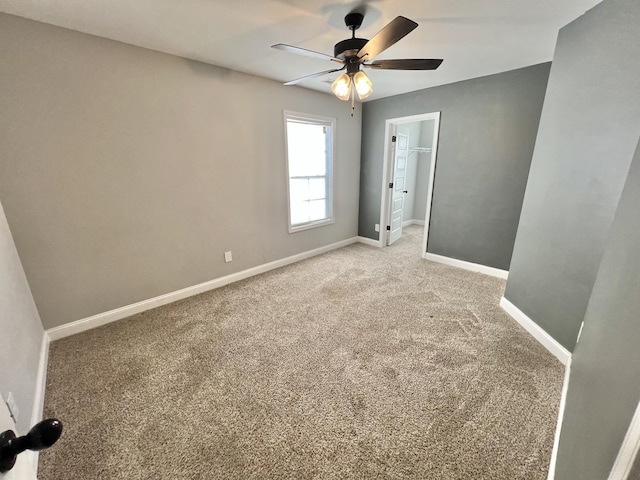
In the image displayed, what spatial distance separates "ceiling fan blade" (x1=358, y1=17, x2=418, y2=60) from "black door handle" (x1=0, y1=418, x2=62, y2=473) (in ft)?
6.11

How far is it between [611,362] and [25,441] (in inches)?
58.5

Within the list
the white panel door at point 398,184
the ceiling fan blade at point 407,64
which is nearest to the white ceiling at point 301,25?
the ceiling fan blade at point 407,64

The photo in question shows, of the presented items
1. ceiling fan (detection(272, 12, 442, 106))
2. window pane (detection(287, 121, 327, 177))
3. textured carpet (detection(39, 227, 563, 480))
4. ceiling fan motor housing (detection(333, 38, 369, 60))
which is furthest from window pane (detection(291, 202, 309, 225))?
ceiling fan motor housing (detection(333, 38, 369, 60))

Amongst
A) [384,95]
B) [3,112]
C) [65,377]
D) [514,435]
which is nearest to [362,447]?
[514,435]

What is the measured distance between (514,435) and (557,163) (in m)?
1.98

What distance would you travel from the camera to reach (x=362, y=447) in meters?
1.36

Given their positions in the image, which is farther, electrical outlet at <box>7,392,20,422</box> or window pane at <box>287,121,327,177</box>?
window pane at <box>287,121,327,177</box>

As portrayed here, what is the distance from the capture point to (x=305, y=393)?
1691mm

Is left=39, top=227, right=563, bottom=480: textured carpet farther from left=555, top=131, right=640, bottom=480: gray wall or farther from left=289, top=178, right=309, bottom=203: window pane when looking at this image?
left=289, top=178, right=309, bottom=203: window pane

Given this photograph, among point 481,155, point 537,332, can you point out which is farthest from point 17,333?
point 481,155

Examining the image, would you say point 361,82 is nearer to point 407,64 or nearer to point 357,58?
point 357,58

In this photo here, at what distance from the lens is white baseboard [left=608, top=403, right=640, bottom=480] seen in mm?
527

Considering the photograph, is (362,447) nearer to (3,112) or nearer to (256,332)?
(256,332)

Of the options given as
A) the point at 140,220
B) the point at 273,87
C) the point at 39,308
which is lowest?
the point at 39,308
